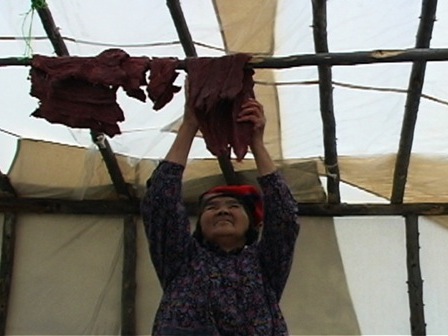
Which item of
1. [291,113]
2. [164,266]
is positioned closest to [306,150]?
[291,113]

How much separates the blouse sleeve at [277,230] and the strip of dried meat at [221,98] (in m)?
0.16

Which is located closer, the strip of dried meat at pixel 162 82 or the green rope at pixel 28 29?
the strip of dried meat at pixel 162 82

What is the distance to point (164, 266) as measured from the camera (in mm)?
1937

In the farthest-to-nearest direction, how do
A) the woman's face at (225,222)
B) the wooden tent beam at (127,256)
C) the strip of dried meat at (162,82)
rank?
1. the wooden tent beam at (127,256)
2. the strip of dried meat at (162,82)
3. the woman's face at (225,222)

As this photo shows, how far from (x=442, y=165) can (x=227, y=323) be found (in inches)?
93.3

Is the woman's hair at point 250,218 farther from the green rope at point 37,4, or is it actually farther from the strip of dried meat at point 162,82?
the green rope at point 37,4

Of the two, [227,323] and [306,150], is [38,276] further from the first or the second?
[227,323]

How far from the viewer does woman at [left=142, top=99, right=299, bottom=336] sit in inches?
72.5

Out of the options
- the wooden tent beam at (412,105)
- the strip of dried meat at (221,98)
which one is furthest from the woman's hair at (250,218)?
the wooden tent beam at (412,105)

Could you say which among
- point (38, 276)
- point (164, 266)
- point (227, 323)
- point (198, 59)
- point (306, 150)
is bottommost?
point (227, 323)

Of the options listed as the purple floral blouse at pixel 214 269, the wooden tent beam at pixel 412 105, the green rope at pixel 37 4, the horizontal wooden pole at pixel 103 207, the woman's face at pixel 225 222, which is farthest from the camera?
the horizontal wooden pole at pixel 103 207

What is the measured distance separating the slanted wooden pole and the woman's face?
94.4 inches

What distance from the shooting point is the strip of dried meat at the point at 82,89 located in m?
2.16

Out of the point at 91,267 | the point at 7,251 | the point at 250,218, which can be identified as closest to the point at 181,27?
the point at 250,218
